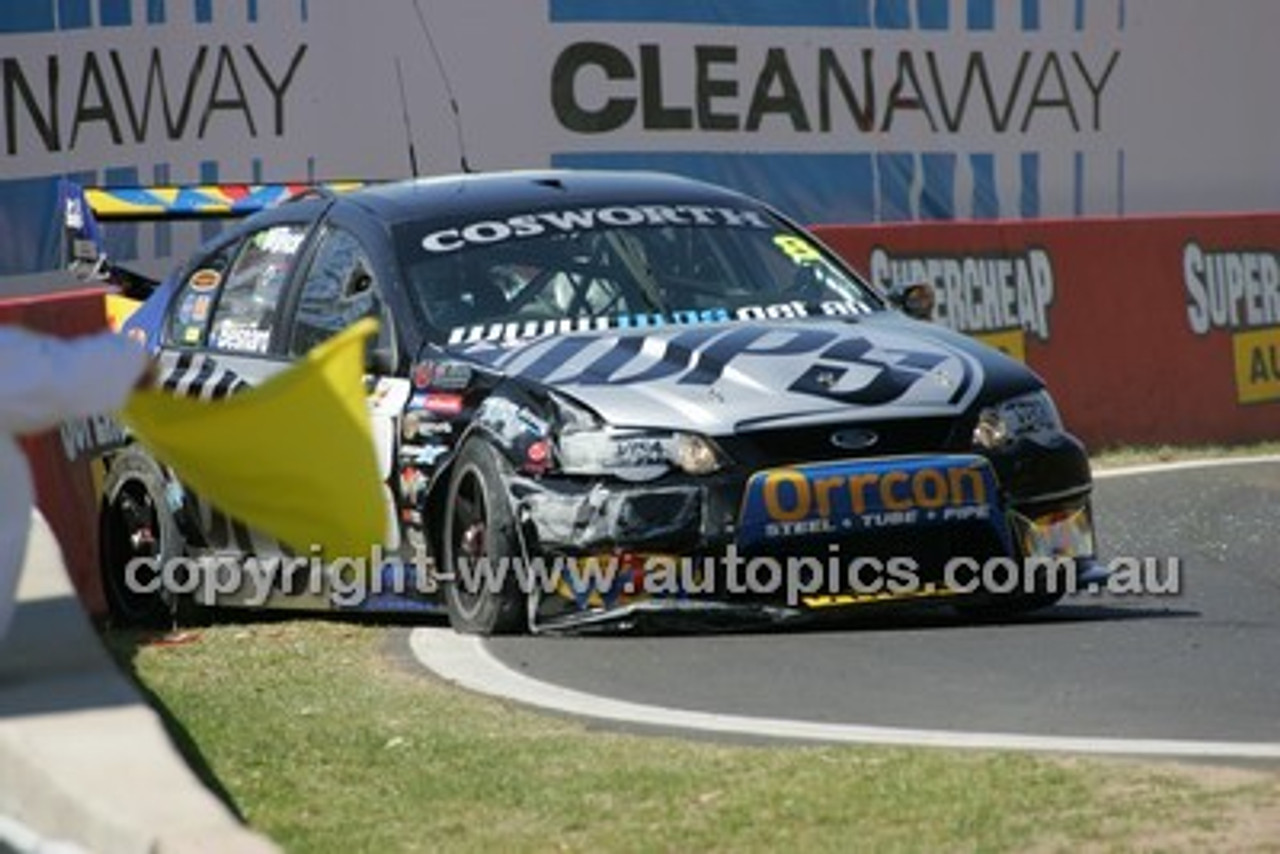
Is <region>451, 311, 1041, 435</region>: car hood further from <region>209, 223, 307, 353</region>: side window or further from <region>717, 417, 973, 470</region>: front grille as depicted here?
<region>209, 223, 307, 353</region>: side window

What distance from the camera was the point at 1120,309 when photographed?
1830 cm

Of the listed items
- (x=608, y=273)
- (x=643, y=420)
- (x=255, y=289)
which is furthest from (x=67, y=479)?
(x=643, y=420)

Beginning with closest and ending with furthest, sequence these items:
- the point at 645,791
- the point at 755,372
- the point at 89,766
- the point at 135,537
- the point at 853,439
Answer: the point at 89,766 < the point at 645,791 < the point at 853,439 < the point at 755,372 < the point at 135,537

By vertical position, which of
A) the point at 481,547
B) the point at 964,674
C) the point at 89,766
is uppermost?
the point at 89,766

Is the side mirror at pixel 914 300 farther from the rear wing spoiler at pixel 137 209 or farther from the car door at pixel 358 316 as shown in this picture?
the rear wing spoiler at pixel 137 209

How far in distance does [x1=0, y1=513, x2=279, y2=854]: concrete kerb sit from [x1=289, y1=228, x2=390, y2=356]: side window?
392 cm

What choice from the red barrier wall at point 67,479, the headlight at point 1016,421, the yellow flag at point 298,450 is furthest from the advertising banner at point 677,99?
the yellow flag at point 298,450

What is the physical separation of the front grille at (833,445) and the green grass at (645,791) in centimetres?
152

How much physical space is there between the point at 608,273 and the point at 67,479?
90.3 inches

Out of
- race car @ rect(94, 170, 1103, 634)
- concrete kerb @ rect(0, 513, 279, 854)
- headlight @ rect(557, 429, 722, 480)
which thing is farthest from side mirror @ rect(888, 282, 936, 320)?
concrete kerb @ rect(0, 513, 279, 854)

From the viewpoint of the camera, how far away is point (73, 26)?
17188 millimetres

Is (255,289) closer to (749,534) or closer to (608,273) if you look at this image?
(608,273)

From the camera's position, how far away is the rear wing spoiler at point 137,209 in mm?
12867

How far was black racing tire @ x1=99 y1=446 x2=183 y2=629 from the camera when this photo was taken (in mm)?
11758
